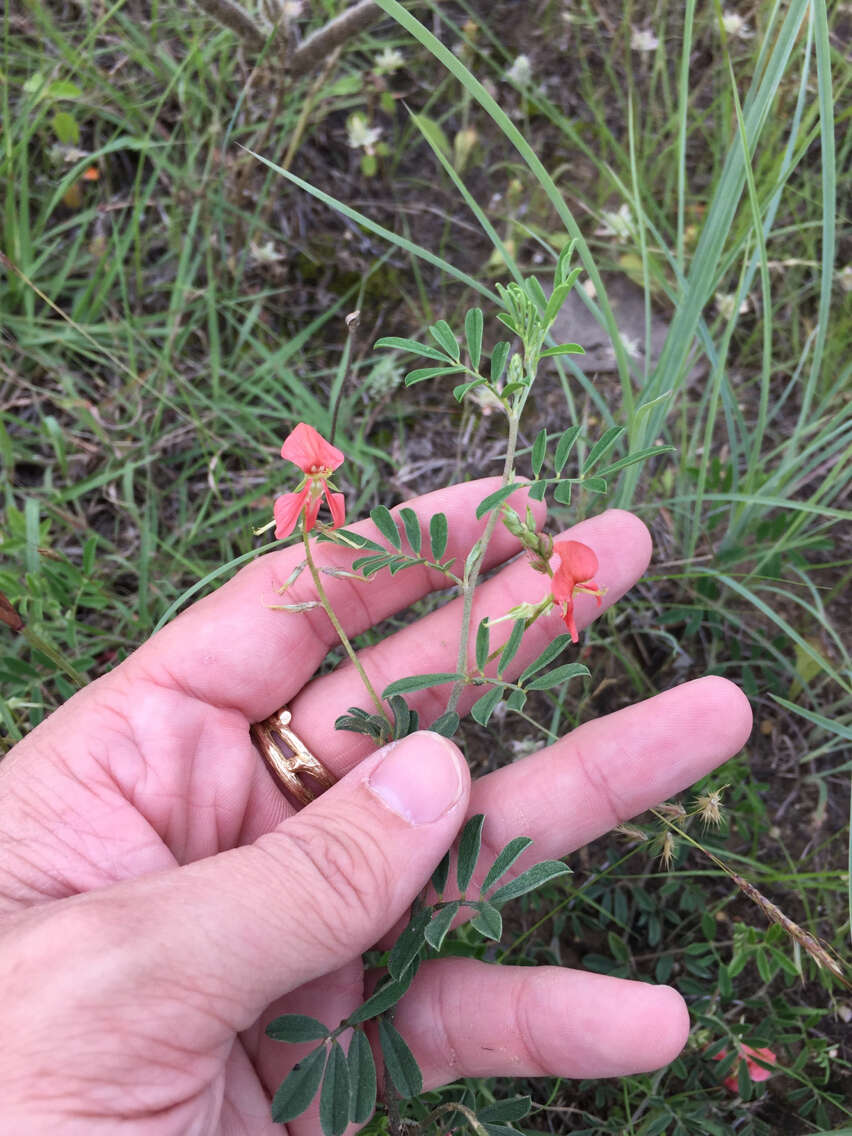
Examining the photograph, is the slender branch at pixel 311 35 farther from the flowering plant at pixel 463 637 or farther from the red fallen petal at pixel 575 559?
the red fallen petal at pixel 575 559

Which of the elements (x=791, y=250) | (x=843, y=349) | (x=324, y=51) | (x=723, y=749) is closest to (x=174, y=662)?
(x=723, y=749)

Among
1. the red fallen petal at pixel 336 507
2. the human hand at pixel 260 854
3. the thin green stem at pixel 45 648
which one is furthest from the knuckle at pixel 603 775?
the thin green stem at pixel 45 648

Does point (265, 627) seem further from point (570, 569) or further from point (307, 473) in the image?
point (570, 569)

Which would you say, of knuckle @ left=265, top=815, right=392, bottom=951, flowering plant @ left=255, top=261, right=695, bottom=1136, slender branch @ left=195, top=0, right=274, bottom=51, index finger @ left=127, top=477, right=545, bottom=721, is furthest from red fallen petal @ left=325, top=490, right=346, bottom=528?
slender branch @ left=195, top=0, right=274, bottom=51

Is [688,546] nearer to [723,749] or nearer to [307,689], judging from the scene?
[723,749]

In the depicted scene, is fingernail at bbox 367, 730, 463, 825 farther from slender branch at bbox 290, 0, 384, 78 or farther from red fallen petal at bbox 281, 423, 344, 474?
slender branch at bbox 290, 0, 384, 78

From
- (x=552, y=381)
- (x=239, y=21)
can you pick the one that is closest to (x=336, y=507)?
(x=552, y=381)
